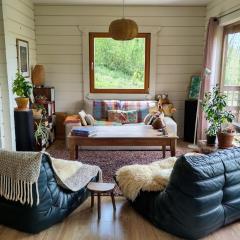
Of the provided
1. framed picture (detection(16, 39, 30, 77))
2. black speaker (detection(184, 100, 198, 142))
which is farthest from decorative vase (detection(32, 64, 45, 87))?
black speaker (detection(184, 100, 198, 142))

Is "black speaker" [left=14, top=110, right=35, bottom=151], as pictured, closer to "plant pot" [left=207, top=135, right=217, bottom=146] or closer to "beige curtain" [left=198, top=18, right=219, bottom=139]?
"plant pot" [left=207, top=135, right=217, bottom=146]

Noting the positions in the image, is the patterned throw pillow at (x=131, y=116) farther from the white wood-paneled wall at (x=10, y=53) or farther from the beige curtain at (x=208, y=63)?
the white wood-paneled wall at (x=10, y=53)

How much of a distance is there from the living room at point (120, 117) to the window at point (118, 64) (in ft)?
0.06

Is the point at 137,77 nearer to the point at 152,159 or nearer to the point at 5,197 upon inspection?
the point at 152,159

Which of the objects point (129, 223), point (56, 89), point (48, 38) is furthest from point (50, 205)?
point (48, 38)

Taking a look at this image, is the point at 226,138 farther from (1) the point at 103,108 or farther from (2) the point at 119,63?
(2) the point at 119,63

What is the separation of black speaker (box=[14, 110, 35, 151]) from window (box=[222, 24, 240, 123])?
10.3 feet

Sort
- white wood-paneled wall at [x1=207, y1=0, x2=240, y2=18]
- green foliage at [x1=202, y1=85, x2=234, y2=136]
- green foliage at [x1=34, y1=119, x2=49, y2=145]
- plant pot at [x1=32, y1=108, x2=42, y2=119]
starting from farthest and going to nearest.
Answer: plant pot at [x1=32, y1=108, x2=42, y2=119] < green foliage at [x1=34, y1=119, x2=49, y2=145] < white wood-paneled wall at [x1=207, y1=0, x2=240, y2=18] < green foliage at [x1=202, y1=85, x2=234, y2=136]

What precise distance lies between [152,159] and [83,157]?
1.03 m

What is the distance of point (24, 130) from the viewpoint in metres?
4.07

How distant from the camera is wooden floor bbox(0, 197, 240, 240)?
229 cm

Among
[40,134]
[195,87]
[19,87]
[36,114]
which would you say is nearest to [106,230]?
[40,134]

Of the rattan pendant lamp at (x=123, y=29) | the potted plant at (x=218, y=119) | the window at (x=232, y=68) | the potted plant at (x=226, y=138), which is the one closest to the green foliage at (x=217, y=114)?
the potted plant at (x=218, y=119)

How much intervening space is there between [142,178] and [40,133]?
2.37 meters
